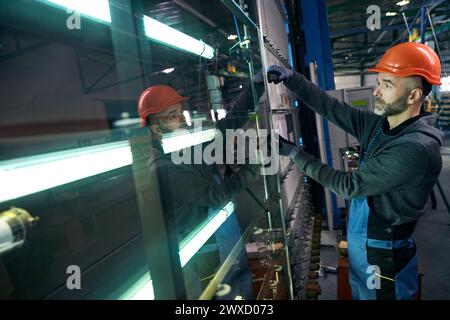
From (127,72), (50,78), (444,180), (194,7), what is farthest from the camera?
(50,78)

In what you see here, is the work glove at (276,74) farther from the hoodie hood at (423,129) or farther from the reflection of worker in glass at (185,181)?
the hoodie hood at (423,129)

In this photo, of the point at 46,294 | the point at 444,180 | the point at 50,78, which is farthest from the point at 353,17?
the point at 46,294

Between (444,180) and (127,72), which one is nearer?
(127,72)

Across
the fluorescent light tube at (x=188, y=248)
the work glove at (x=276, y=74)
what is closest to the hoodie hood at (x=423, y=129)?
the work glove at (x=276, y=74)

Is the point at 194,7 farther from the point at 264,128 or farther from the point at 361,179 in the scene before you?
the point at 361,179

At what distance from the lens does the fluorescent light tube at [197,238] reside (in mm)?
1271

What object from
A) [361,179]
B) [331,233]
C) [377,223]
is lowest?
[331,233]

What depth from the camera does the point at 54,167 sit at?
2.40 feet

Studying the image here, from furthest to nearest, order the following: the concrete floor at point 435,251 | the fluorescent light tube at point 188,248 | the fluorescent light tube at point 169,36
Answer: the concrete floor at point 435,251, the fluorescent light tube at point 169,36, the fluorescent light tube at point 188,248

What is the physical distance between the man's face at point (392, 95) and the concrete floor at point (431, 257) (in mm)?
2451

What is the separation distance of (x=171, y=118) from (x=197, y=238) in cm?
99

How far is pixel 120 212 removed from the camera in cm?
1067

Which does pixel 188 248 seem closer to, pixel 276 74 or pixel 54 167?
pixel 54 167

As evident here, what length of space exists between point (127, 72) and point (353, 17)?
1371 cm
